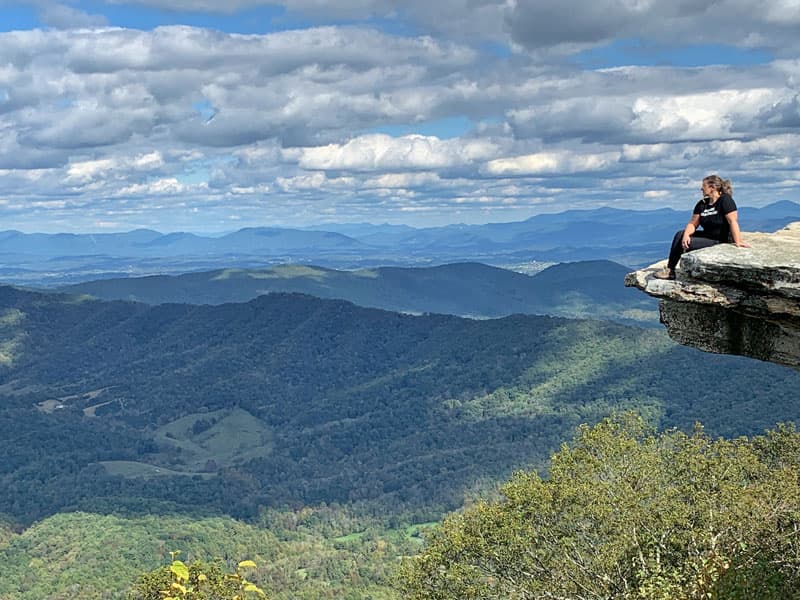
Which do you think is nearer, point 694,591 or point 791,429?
point 694,591

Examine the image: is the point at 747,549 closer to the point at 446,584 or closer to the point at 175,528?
the point at 446,584

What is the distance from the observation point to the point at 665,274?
19172 mm

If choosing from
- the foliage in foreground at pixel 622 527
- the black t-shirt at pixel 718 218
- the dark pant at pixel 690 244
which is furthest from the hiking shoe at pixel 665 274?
the foliage in foreground at pixel 622 527

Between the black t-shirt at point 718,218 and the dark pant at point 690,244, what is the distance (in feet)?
0.50

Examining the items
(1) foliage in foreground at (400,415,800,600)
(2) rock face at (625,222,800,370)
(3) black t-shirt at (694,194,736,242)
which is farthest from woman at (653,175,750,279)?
(1) foliage in foreground at (400,415,800,600)

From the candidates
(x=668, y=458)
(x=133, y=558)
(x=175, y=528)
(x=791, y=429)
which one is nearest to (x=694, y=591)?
(x=668, y=458)

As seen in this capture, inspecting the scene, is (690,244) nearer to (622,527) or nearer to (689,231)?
(689,231)

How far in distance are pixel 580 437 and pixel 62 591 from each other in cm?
13817

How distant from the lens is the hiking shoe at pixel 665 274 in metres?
18.9

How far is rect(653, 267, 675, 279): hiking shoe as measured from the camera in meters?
18.9

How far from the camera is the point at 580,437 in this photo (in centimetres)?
4172

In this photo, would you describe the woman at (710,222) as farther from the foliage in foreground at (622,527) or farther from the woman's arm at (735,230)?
the foliage in foreground at (622,527)

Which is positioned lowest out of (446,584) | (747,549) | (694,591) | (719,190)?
(446,584)

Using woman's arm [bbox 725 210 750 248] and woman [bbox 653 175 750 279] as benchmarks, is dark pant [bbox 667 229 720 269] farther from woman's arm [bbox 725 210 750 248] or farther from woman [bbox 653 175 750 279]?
woman's arm [bbox 725 210 750 248]
